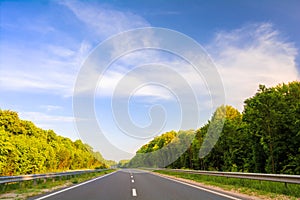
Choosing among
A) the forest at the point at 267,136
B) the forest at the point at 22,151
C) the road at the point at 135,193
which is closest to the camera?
the road at the point at 135,193

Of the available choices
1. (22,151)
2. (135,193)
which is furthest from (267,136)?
(22,151)

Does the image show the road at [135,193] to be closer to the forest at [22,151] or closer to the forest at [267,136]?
the forest at [267,136]

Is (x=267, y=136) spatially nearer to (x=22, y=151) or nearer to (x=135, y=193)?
(x=135, y=193)

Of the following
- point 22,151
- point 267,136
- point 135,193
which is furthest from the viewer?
point 22,151

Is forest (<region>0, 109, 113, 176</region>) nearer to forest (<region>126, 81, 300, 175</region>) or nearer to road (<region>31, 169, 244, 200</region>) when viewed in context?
road (<region>31, 169, 244, 200</region>)

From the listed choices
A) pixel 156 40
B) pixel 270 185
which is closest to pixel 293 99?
pixel 156 40

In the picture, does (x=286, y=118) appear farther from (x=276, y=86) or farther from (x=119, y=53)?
(x=119, y=53)

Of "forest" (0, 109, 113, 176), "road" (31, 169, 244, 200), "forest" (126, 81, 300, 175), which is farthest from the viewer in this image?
"forest" (0, 109, 113, 176)

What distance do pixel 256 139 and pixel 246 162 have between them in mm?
4990

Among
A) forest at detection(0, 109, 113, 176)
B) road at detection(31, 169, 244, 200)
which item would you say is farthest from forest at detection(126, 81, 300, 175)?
forest at detection(0, 109, 113, 176)

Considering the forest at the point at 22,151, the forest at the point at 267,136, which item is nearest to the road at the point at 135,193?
the forest at the point at 267,136

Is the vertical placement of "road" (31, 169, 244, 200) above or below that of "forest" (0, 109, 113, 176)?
below

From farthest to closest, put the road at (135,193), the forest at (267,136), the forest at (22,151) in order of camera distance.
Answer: the forest at (22,151), the forest at (267,136), the road at (135,193)

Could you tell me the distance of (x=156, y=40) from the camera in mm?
35438
